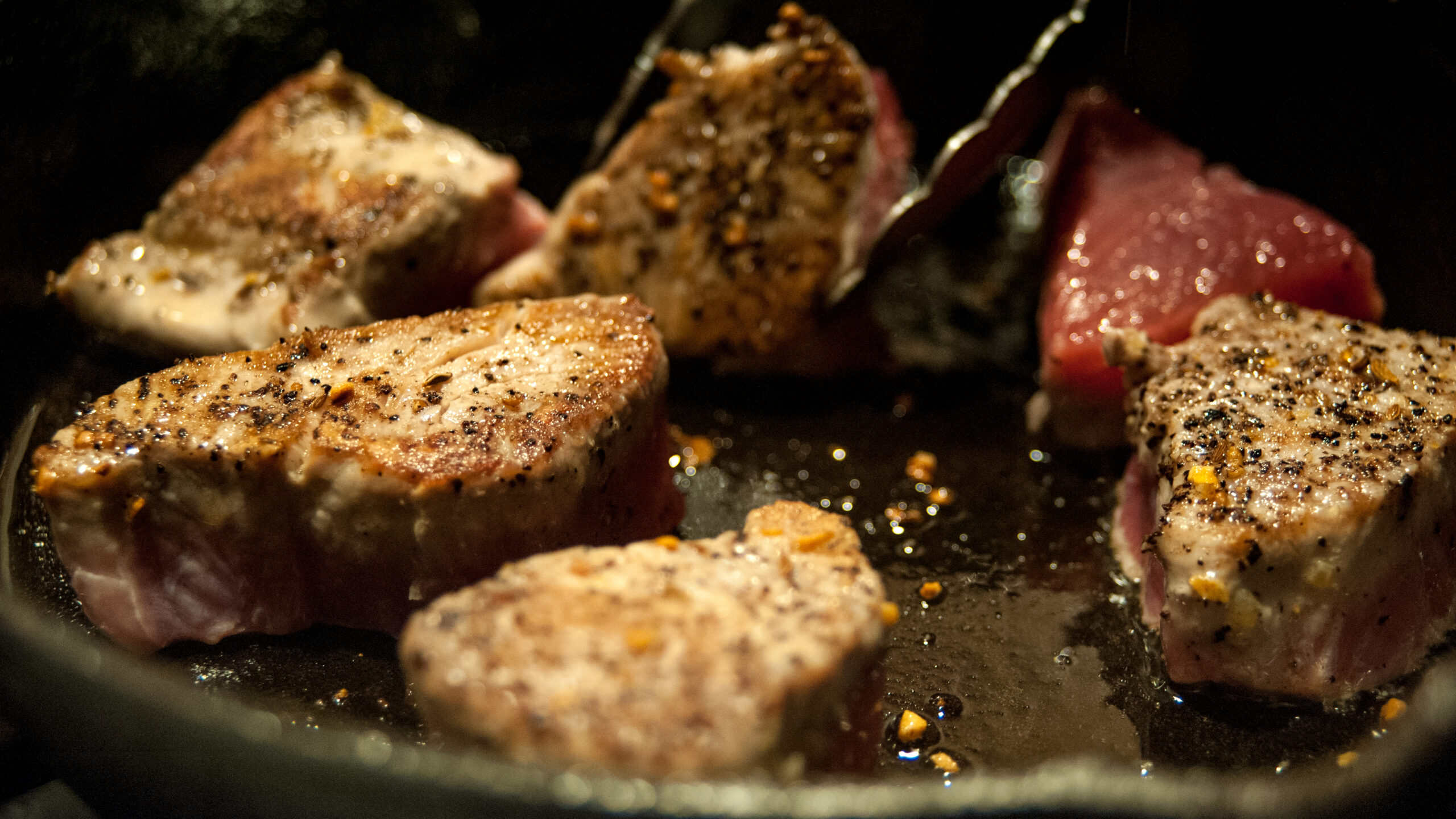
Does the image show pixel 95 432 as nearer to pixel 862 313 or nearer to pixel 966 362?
pixel 862 313

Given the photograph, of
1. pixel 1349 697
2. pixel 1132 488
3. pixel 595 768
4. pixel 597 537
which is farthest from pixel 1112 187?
pixel 595 768

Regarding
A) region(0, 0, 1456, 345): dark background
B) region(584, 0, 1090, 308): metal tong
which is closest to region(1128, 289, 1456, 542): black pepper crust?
region(0, 0, 1456, 345): dark background

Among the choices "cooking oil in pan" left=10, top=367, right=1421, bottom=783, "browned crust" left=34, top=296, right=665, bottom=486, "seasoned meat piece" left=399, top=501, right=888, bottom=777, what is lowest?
"cooking oil in pan" left=10, top=367, right=1421, bottom=783

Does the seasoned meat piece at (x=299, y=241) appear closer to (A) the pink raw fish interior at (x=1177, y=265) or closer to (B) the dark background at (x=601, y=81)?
(B) the dark background at (x=601, y=81)

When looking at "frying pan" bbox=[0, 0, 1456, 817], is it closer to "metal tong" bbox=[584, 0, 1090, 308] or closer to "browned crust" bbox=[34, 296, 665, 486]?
"metal tong" bbox=[584, 0, 1090, 308]

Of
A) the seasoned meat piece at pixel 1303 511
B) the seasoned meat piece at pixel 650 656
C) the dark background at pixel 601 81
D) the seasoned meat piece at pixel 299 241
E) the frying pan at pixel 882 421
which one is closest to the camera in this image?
the frying pan at pixel 882 421

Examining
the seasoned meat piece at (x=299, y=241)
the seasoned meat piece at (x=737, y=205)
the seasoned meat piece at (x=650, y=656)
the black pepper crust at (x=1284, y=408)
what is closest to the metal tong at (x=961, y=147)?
the seasoned meat piece at (x=737, y=205)
